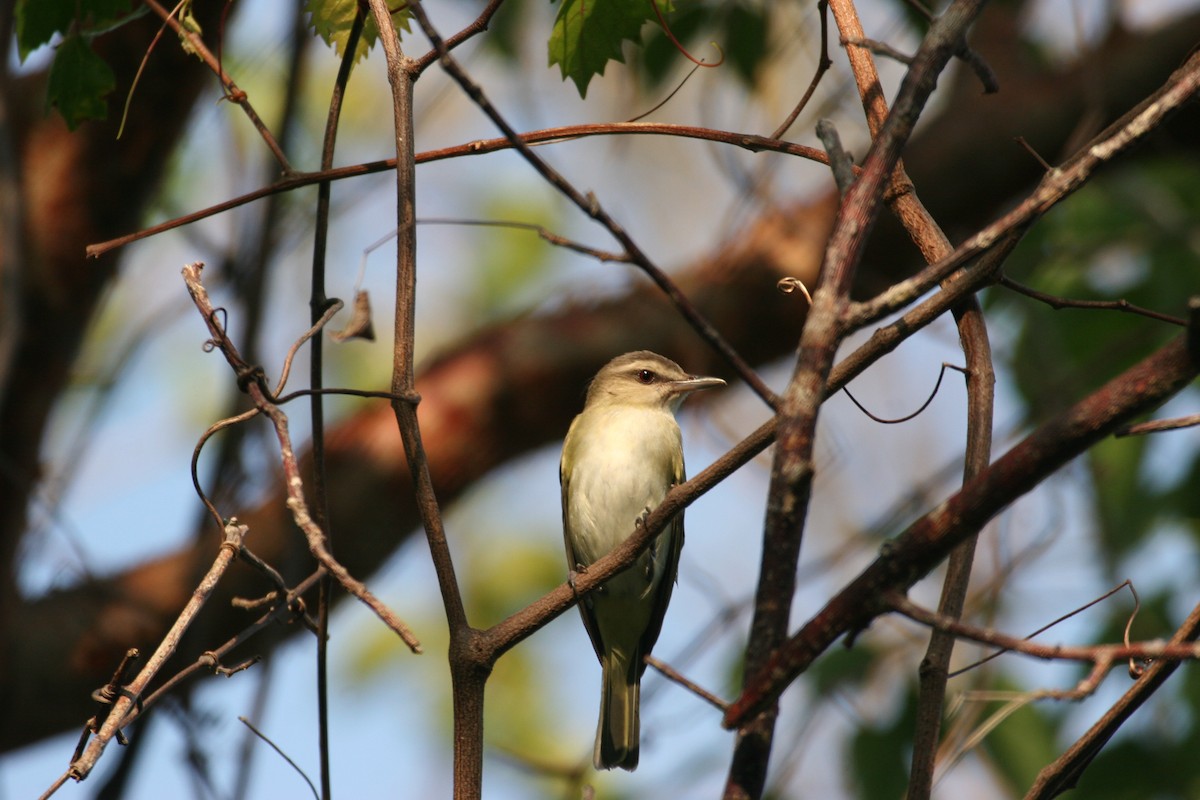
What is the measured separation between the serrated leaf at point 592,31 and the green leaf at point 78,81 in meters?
1.12

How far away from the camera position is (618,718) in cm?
566

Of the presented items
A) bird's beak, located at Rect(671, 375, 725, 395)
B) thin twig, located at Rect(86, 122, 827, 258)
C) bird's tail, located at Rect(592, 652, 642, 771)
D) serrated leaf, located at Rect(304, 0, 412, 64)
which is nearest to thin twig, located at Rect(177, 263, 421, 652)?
thin twig, located at Rect(86, 122, 827, 258)

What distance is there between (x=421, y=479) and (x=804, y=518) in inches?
35.7

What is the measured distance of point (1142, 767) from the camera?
4781 mm

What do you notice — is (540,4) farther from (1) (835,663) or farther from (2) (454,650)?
(2) (454,650)

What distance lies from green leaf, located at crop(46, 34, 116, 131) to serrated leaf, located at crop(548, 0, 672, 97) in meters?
1.12

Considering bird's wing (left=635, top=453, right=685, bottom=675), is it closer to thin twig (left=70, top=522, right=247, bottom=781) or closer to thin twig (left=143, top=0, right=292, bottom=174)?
thin twig (left=143, top=0, right=292, bottom=174)

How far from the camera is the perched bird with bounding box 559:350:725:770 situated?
5.66 meters

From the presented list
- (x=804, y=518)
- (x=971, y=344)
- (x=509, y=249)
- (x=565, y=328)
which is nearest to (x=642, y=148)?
(x=509, y=249)

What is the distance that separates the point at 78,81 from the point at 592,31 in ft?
4.21

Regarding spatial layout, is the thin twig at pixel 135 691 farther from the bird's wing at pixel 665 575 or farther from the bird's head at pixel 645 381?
the bird's head at pixel 645 381

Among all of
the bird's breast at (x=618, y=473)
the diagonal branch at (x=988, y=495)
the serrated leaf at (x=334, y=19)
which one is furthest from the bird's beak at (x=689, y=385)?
the diagonal branch at (x=988, y=495)

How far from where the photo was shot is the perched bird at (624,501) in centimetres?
566

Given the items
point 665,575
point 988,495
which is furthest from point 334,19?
point 665,575
